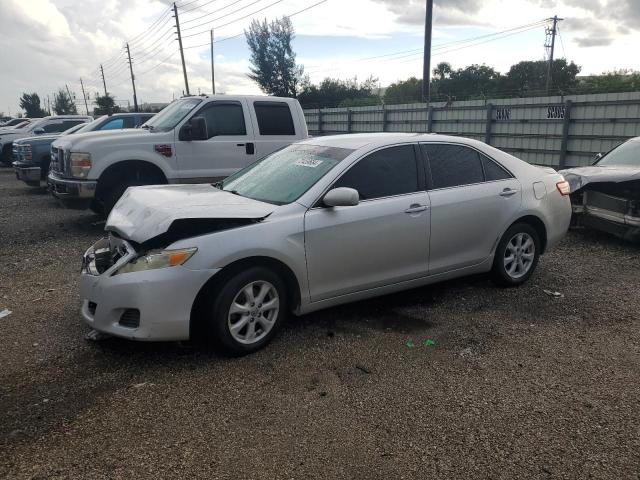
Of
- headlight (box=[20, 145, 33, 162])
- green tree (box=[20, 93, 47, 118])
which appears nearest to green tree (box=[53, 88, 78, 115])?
green tree (box=[20, 93, 47, 118])

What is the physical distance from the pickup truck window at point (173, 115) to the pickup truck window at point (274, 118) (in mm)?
992

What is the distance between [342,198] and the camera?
12.8 feet

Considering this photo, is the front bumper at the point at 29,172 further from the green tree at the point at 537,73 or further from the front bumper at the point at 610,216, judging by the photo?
the green tree at the point at 537,73

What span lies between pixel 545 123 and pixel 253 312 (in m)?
10.5

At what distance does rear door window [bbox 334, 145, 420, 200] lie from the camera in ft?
14.0

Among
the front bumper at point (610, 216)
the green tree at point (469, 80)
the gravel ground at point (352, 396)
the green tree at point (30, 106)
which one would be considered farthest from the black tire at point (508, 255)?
the green tree at point (30, 106)

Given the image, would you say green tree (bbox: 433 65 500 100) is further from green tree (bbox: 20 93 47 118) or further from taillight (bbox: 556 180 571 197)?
green tree (bbox: 20 93 47 118)

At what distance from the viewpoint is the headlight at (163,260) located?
3.47 metres

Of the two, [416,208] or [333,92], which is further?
[333,92]

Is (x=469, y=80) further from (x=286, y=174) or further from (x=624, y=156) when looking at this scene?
(x=286, y=174)

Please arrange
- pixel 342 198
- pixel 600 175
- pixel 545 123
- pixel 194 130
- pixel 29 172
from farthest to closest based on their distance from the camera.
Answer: pixel 29 172 < pixel 545 123 < pixel 194 130 < pixel 600 175 < pixel 342 198

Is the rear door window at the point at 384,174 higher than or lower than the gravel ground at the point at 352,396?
higher

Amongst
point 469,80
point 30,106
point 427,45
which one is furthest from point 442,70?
point 30,106

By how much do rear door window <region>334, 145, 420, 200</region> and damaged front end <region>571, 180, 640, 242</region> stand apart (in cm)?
396
